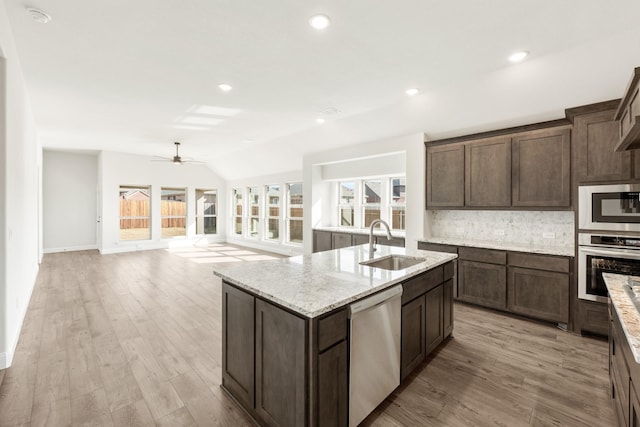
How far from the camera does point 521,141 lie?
12.1 ft

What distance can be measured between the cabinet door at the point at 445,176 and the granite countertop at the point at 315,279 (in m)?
1.87

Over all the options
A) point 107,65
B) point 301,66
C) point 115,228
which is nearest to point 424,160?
point 301,66

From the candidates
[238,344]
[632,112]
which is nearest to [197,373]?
[238,344]

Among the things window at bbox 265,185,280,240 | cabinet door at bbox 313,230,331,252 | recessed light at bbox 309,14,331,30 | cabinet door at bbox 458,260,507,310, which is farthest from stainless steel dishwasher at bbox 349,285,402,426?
window at bbox 265,185,280,240

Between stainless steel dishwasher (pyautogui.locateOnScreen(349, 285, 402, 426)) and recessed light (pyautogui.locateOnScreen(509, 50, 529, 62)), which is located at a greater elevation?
recessed light (pyautogui.locateOnScreen(509, 50, 529, 62))

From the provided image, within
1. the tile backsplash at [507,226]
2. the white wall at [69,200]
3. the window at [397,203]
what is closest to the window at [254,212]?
the white wall at [69,200]

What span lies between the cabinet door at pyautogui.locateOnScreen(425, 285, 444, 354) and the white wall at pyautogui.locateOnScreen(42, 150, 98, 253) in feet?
32.9

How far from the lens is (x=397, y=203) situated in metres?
5.79

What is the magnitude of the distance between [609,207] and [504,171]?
3.76 ft

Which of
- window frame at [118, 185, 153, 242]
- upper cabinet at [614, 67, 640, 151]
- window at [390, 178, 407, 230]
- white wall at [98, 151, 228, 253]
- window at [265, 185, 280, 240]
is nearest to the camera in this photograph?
upper cabinet at [614, 67, 640, 151]

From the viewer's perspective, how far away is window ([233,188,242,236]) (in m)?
10.6

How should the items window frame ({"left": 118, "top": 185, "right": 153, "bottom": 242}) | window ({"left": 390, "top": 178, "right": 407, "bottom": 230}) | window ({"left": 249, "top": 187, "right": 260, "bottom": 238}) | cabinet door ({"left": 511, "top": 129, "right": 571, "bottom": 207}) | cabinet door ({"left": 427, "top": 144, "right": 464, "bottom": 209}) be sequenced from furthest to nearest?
window ({"left": 249, "top": 187, "right": 260, "bottom": 238}), window frame ({"left": 118, "top": 185, "right": 153, "bottom": 242}), window ({"left": 390, "top": 178, "right": 407, "bottom": 230}), cabinet door ({"left": 427, "top": 144, "right": 464, "bottom": 209}), cabinet door ({"left": 511, "top": 129, "right": 571, "bottom": 207})

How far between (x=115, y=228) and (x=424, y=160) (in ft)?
28.0

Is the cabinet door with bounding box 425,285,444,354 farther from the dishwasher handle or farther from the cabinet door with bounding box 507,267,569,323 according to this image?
the cabinet door with bounding box 507,267,569,323
